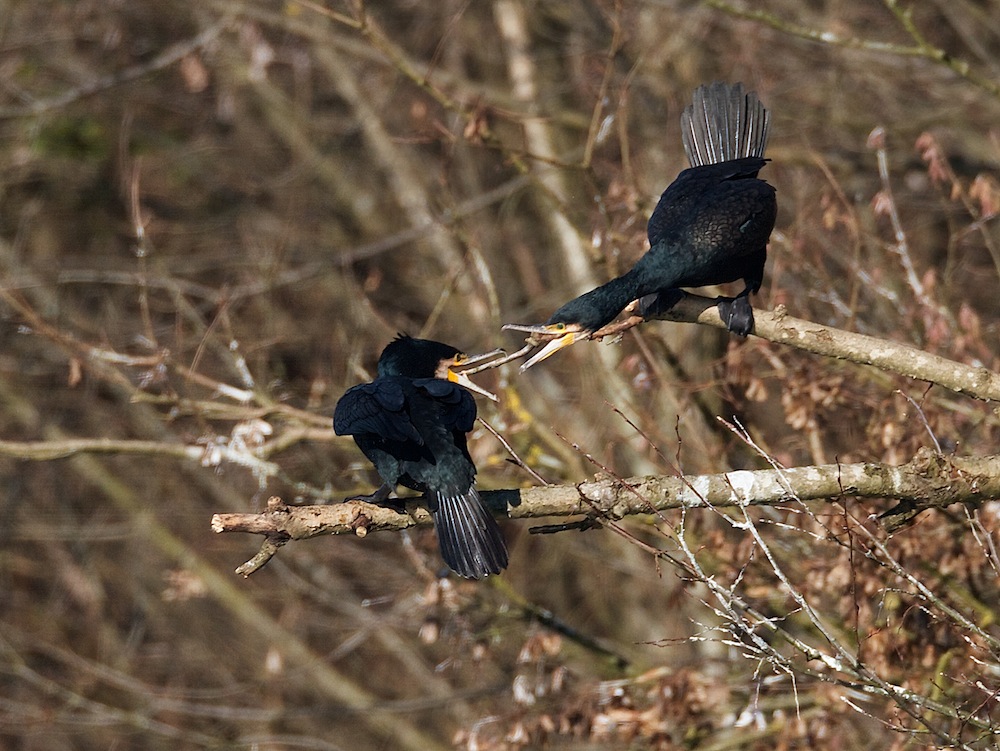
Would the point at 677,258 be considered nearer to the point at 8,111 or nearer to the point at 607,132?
the point at 607,132

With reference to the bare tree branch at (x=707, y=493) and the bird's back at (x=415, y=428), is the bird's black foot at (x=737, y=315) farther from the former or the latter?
the bird's back at (x=415, y=428)

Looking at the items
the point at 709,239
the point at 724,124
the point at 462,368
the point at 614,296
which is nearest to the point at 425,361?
the point at 462,368

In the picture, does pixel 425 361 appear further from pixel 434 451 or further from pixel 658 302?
pixel 658 302

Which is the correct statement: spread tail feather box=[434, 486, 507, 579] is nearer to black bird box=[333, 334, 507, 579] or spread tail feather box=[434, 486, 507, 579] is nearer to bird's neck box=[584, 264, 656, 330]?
black bird box=[333, 334, 507, 579]

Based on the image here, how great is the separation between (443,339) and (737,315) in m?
5.53

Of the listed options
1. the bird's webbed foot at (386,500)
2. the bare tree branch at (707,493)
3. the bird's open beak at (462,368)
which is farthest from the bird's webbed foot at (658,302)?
the bird's webbed foot at (386,500)

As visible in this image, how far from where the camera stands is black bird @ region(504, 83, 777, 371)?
14.4 ft

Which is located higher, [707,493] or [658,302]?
[658,302]

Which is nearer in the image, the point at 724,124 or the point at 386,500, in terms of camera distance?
the point at 386,500

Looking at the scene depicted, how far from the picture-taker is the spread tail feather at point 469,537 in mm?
4090

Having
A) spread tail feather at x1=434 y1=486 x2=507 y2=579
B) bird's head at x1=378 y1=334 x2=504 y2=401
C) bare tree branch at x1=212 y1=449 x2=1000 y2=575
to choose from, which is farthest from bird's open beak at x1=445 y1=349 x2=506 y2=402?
bare tree branch at x1=212 y1=449 x2=1000 y2=575

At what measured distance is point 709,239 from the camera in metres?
4.61

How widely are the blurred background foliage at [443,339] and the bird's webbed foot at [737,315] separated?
933mm

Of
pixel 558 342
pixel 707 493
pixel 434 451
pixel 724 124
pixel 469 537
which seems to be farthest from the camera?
pixel 724 124
